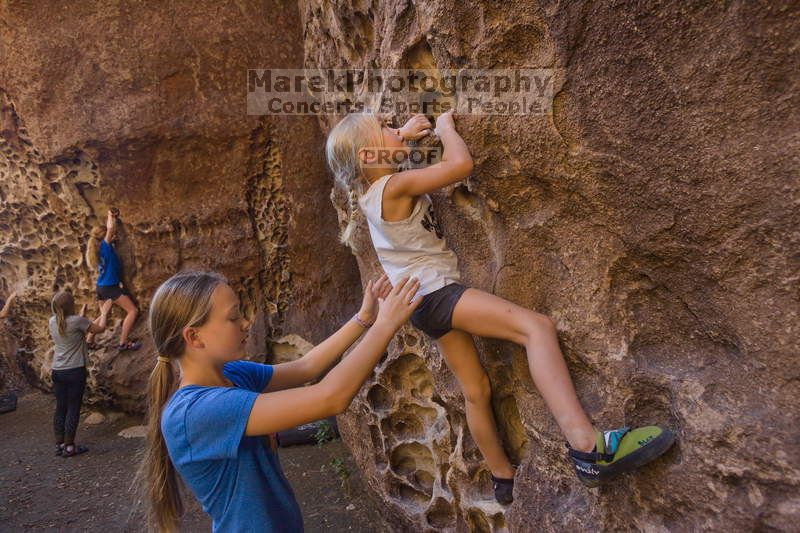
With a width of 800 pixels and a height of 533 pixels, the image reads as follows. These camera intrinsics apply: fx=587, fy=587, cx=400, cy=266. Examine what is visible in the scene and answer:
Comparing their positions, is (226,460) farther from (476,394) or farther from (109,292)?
(109,292)

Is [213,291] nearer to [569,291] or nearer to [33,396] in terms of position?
[569,291]

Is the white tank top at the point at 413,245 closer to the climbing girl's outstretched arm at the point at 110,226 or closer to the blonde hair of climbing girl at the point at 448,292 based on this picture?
the blonde hair of climbing girl at the point at 448,292

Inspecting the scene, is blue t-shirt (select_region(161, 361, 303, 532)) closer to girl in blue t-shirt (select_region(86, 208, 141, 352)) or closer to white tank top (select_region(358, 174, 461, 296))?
white tank top (select_region(358, 174, 461, 296))

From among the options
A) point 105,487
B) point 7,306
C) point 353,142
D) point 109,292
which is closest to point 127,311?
point 109,292

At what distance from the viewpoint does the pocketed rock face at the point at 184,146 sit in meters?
4.48

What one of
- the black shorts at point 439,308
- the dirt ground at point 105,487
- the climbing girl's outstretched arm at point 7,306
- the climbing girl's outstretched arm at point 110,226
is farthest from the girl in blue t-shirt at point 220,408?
the climbing girl's outstretched arm at point 7,306

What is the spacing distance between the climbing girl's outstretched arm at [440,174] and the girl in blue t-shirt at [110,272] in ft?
12.5

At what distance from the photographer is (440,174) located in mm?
1824

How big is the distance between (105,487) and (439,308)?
3443mm

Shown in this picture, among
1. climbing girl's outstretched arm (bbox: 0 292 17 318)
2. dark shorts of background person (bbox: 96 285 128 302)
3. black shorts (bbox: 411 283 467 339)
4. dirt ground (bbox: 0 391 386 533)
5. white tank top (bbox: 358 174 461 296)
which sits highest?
white tank top (bbox: 358 174 461 296)

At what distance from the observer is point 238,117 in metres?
4.56

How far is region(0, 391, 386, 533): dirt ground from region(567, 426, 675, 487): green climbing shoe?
205cm

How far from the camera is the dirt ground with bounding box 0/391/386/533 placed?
11.8 ft

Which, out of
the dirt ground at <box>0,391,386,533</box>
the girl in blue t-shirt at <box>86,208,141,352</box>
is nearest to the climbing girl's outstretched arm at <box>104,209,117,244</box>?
the girl in blue t-shirt at <box>86,208,141,352</box>
